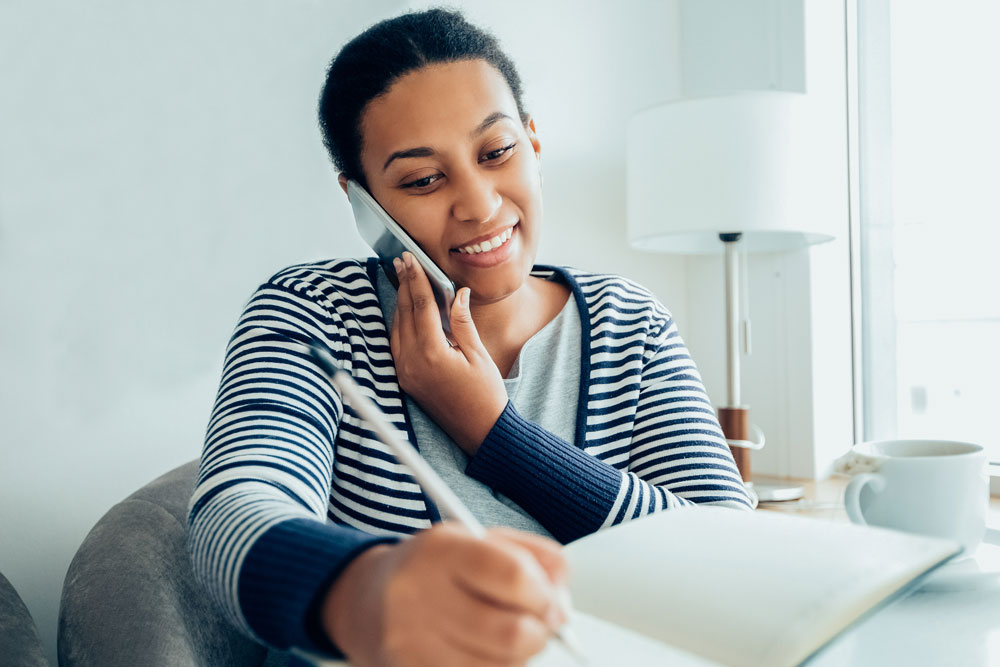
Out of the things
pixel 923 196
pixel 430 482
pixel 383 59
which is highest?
pixel 383 59

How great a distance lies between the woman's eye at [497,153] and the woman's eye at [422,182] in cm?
5

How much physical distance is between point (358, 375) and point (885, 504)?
0.48 metres

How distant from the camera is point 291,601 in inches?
14.2

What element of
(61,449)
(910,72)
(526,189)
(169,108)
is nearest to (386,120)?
(526,189)

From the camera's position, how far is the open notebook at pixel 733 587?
330 mm

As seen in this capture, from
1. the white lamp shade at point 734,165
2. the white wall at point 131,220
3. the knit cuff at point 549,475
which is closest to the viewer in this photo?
the knit cuff at point 549,475

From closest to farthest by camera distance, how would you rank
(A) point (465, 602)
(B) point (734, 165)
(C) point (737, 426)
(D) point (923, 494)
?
(A) point (465, 602)
(D) point (923, 494)
(B) point (734, 165)
(C) point (737, 426)

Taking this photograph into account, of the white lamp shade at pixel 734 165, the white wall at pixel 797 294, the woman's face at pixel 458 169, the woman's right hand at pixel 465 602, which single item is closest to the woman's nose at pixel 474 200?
the woman's face at pixel 458 169

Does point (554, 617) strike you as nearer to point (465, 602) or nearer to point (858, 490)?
point (465, 602)

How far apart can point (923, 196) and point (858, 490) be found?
66.8 inches

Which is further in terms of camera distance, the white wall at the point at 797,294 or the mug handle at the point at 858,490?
the white wall at the point at 797,294

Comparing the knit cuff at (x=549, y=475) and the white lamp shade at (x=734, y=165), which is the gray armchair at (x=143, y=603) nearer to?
the knit cuff at (x=549, y=475)

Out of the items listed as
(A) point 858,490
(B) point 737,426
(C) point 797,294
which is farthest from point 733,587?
(C) point 797,294

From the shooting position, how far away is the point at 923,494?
0.57m
